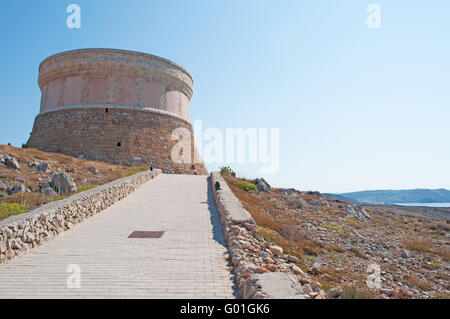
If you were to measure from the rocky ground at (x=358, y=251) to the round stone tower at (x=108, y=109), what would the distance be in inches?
471

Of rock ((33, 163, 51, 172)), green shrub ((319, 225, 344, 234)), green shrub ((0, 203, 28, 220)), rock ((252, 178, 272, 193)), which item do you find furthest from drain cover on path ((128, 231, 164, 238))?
rock ((252, 178, 272, 193))

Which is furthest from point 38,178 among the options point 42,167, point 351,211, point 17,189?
point 351,211

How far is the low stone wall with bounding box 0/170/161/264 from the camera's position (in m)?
4.81

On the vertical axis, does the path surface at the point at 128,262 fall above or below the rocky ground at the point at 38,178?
below

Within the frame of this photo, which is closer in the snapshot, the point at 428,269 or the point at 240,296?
the point at 240,296

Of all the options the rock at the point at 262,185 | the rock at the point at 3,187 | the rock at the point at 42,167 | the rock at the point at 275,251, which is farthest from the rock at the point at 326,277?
the rock at the point at 42,167

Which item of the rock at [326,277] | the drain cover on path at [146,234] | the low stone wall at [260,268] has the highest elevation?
the low stone wall at [260,268]

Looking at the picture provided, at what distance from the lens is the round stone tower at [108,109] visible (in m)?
21.2

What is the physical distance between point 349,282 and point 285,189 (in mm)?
12639

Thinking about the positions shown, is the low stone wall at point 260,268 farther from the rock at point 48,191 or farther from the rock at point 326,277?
the rock at point 48,191

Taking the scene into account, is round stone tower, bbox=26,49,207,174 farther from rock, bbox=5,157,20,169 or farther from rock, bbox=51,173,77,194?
rock, bbox=51,173,77,194

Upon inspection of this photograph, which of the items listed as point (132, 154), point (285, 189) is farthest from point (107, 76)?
point (285, 189)
